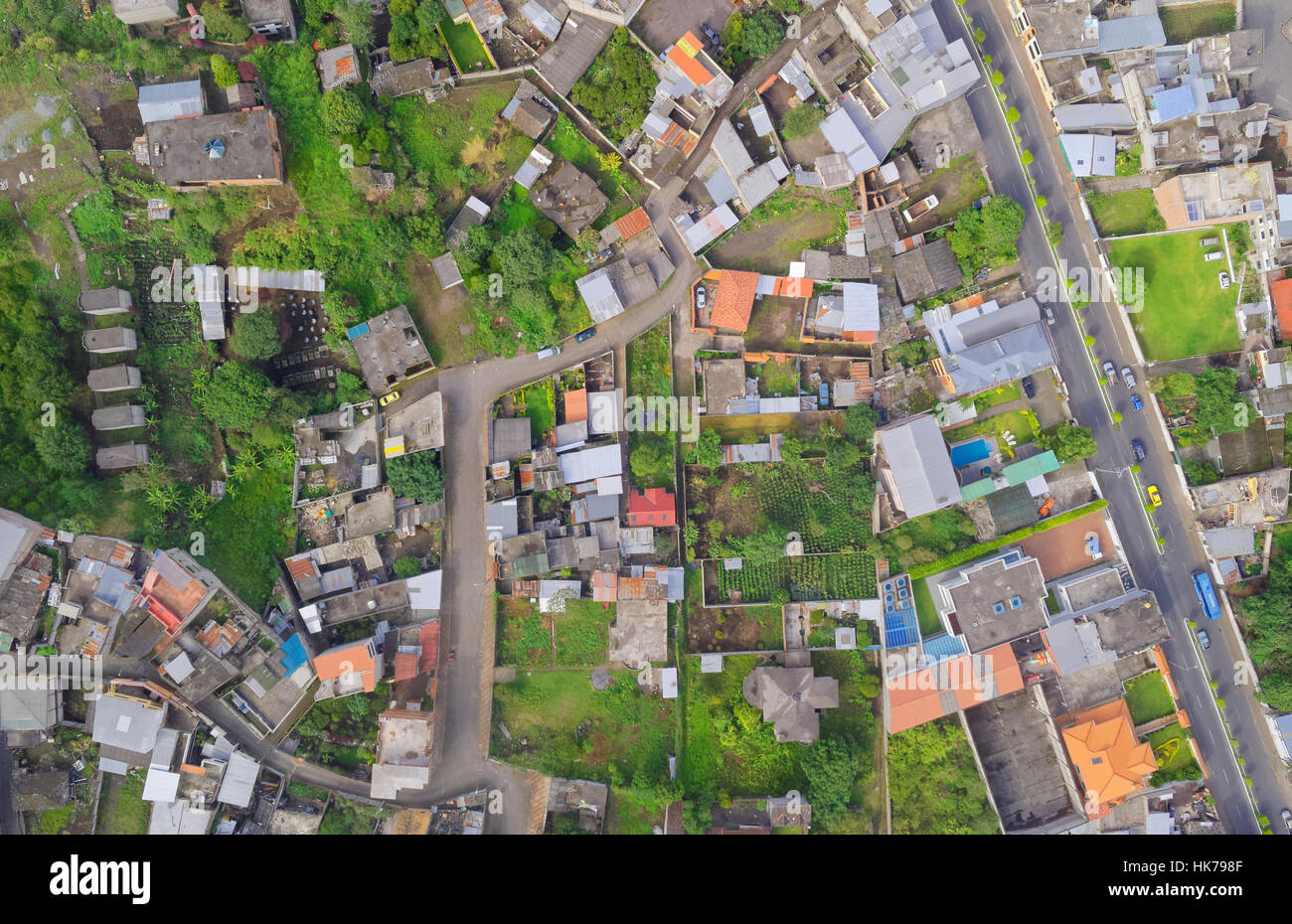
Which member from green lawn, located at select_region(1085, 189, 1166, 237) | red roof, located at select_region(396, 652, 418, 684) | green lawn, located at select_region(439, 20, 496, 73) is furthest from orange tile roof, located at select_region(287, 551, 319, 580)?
green lawn, located at select_region(1085, 189, 1166, 237)

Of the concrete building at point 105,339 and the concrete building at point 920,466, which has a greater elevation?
the concrete building at point 105,339

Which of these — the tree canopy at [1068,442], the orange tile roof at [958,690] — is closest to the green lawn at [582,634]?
the orange tile roof at [958,690]

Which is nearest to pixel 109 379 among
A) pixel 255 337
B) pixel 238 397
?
pixel 238 397

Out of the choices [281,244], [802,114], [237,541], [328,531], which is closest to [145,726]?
[237,541]

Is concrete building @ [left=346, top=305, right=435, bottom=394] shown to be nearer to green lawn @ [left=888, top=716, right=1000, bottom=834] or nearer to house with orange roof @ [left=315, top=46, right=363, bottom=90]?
house with orange roof @ [left=315, top=46, right=363, bottom=90]

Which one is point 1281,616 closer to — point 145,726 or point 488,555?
point 488,555

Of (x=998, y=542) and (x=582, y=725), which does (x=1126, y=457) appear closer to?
(x=998, y=542)

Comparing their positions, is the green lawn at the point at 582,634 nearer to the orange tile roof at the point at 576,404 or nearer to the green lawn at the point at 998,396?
the orange tile roof at the point at 576,404
